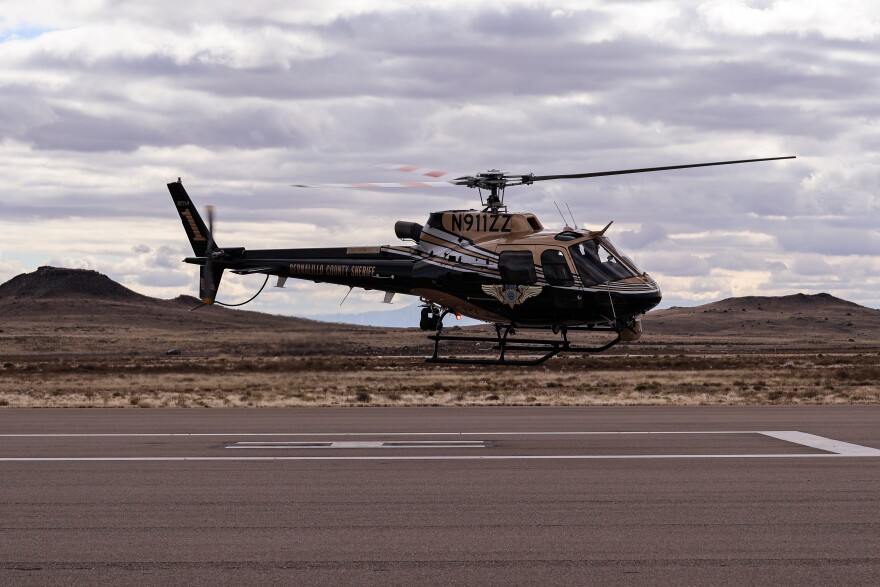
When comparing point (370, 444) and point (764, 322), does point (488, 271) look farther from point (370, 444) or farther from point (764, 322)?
point (764, 322)

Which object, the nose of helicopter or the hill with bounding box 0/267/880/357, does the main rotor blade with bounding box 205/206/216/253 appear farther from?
the hill with bounding box 0/267/880/357

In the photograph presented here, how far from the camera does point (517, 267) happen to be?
1037 inches

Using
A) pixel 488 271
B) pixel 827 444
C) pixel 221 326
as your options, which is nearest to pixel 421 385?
pixel 488 271

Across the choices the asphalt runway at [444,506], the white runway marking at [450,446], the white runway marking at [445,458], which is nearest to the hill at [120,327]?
the white runway marking at [450,446]

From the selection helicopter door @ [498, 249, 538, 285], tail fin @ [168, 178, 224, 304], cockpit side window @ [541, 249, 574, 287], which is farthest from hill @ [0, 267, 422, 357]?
cockpit side window @ [541, 249, 574, 287]

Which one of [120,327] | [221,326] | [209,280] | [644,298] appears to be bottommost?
[120,327]

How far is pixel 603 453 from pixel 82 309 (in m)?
179

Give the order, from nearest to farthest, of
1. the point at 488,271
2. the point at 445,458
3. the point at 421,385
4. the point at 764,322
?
the point at 445,458 → the point at 488,271 → the point at 421,385 → the point at 764,322

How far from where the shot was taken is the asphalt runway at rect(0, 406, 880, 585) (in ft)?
31.7

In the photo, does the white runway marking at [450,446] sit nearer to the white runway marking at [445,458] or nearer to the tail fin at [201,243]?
the white runway marking at [445,458]

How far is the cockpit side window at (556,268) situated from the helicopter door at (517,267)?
0.29m

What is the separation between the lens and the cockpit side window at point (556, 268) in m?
25.9

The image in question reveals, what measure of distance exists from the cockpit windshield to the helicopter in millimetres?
23

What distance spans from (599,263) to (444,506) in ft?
46.7
